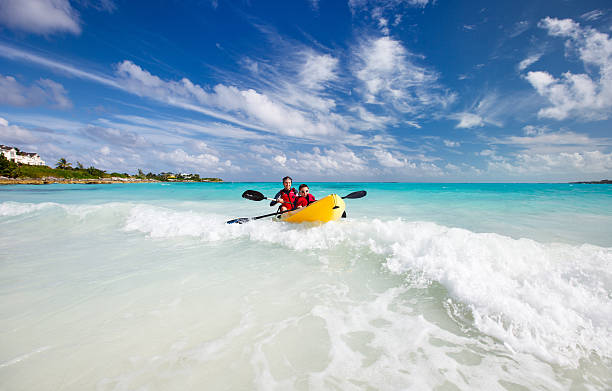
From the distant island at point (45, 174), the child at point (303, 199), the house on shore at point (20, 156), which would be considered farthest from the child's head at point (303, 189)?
the house on shore at point (20, 156)

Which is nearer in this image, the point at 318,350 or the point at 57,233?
the point at 318,350

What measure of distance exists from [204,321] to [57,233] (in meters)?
9.20

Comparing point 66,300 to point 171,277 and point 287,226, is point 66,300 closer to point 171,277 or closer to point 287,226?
point 171,277

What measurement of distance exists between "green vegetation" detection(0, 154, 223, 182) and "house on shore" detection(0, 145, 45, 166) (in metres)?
13.8

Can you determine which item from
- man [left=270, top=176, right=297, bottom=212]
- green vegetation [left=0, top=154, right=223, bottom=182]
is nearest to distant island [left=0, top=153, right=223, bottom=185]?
green vegetation [left=0, top=154, right=223, bottom=182]

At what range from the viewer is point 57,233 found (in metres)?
8.62

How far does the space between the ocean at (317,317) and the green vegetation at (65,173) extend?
78.4 meters

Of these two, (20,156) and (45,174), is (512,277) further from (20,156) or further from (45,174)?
(20,156)

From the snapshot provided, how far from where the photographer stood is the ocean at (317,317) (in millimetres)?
2357

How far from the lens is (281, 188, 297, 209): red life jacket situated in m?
8.61

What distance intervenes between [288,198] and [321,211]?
176cm

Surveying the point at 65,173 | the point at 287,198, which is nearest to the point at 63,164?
the point at 65,173

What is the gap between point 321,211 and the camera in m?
7.33

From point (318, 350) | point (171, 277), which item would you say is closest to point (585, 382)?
point (318, 350)
